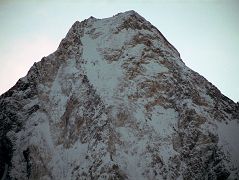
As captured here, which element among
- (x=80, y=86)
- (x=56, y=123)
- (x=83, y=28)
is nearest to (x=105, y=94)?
(x=80, y=86)

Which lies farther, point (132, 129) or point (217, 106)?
point (217, 106)

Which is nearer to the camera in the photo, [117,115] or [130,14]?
[117,115]

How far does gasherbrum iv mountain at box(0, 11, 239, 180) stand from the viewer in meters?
37.9

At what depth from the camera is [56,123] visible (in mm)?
45688

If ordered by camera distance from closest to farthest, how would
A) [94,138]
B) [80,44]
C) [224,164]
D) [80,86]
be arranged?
1. [224,164]
2. [94,138]
3. [80,86]
4. [80,44]

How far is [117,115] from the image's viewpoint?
4253 cm

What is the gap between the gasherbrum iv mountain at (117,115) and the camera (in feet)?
124

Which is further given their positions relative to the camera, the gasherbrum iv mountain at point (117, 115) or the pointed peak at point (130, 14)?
the pointed peak at point (130, 14)

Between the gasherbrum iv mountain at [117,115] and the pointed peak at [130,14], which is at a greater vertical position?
the pointed peak at [130,14]

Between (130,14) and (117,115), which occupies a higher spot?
(130,14)

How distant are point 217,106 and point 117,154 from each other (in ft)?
52.0

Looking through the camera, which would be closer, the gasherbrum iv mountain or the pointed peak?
the gasherbrum iv mountain

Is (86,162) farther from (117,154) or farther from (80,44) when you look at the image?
(80,44)

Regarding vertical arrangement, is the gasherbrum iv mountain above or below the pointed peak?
below
